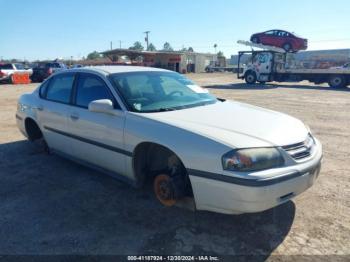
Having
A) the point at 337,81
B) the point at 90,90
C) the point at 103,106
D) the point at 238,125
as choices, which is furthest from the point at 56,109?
the point at 337,81

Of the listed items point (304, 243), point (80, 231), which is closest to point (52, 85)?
point (80, 231)

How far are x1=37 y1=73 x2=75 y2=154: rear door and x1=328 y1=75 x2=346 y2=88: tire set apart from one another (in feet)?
65.4

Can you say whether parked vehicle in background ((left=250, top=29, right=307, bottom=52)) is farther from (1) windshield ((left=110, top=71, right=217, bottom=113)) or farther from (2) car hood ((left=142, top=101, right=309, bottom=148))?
Result: (2) car hood ((left=142, top=101, right=309, bottom=148))

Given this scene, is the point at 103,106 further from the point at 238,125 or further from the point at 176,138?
the point at 238,125

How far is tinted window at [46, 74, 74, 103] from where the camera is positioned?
4409mm

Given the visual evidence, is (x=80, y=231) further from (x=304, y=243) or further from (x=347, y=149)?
(x=347, y=149)

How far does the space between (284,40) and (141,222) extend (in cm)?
2362

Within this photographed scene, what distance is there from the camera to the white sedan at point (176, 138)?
2.71 meters

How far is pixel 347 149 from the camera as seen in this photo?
5711 millimetres

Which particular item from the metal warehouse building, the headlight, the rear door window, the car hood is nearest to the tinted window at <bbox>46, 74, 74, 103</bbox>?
the rear door window

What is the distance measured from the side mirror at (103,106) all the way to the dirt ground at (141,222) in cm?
106

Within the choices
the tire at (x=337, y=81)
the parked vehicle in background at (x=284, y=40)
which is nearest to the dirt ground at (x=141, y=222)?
the tire at (x=337, y=81)

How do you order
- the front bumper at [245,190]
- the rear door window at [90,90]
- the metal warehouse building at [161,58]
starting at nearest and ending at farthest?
the front bumper at [245,190]
the rear door window at [90,90]
the metal warehouse building at [161,58]

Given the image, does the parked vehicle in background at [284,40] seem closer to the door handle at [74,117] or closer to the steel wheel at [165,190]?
the door handle at [74,117]
